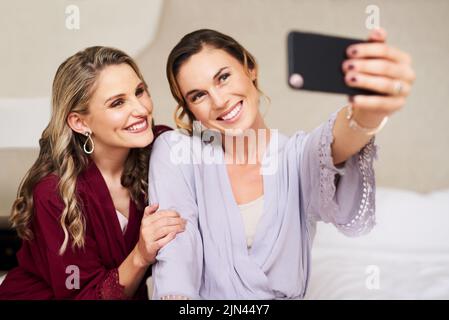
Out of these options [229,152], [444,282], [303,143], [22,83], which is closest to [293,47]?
[303,143]

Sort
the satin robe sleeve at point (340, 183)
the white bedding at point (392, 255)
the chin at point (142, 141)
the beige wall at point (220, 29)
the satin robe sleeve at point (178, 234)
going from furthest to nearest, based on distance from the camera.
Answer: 1. the beige wall at point (220, 29)
2. the white bedding at point (392, 255)
3. the chin at point (142, 141)
4. the satin robe sleeve at point (178, 234)
5. the satin robe sleeve at point (340, 183)

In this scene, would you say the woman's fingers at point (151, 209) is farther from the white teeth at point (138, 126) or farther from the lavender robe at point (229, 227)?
the white teeth at point (138, 126)

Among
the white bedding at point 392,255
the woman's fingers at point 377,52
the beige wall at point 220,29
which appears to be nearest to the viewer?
the woman's fingers at point 377,52

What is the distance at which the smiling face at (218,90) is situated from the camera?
3.16 feet

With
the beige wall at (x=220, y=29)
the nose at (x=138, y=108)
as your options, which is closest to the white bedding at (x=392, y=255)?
the beige wall at (x=220, y=29)

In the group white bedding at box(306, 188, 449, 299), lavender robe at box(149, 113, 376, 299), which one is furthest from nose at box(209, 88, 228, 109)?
white bedding at box(306, 188, 449, 299)

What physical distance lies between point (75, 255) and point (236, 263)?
0.32 meters

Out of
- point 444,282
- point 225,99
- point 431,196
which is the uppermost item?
point 225,99

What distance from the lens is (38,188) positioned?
1047 millimetres

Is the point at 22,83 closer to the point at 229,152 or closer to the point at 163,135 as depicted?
the point at 163,135

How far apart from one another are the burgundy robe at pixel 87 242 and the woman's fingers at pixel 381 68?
0.55 m

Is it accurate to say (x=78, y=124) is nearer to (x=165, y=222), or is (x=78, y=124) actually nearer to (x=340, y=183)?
(x=165, y=222)

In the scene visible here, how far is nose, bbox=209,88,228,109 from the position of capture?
960 mm

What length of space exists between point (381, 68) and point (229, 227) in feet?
1.46
